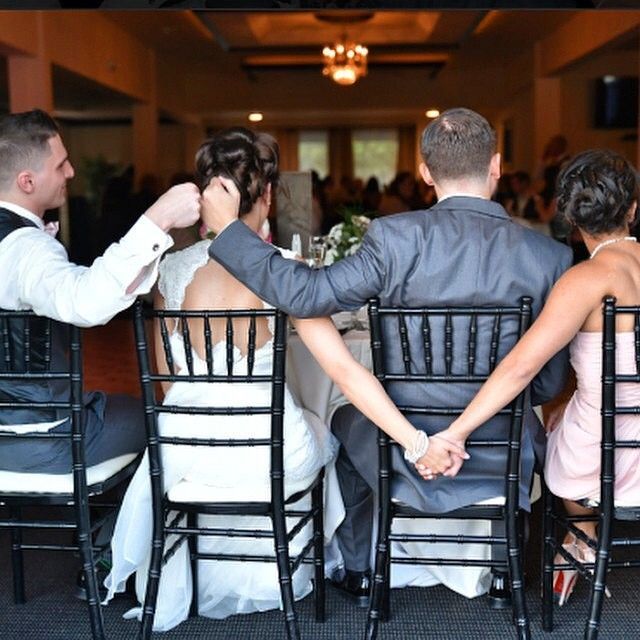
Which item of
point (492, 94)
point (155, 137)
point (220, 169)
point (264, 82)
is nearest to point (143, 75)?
point (155, 137)

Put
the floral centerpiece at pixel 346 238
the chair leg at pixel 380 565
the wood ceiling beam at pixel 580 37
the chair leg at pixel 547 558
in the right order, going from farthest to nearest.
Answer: the wood ceiling beam at pixel 580 37
the floral centerpiece at pixel 346 238
the chair leg at pixel 547 558
the chair leg at pixel 380 565

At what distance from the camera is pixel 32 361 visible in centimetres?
248

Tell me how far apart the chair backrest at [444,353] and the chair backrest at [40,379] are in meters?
0.80

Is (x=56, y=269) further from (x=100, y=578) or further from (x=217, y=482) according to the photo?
(x=100, y=578)

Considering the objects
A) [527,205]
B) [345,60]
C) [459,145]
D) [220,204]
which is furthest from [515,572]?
[345,60]

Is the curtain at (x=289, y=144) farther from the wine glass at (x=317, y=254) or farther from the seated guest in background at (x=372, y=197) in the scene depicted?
the wine glass at (x=317, y=254)

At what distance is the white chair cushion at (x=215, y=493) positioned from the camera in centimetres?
253

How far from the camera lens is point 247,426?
101 inches

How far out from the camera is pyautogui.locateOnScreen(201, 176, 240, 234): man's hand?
236cm

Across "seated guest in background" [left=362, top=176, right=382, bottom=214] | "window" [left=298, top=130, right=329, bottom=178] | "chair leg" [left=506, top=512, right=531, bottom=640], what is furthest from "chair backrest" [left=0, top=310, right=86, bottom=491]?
"window" [left=298, top=130, right=329, bottom=178]

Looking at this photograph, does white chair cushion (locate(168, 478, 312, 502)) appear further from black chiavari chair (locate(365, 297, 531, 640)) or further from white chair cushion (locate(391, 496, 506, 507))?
white chair cushion (locate(391, 496, 506, 507))

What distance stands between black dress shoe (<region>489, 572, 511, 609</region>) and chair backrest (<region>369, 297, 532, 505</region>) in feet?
2.07

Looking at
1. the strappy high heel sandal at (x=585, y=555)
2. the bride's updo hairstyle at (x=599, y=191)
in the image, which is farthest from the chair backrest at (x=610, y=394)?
the strappy high heel sandal at (x=585, y=555)

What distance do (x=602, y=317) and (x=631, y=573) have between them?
4.17 feet
